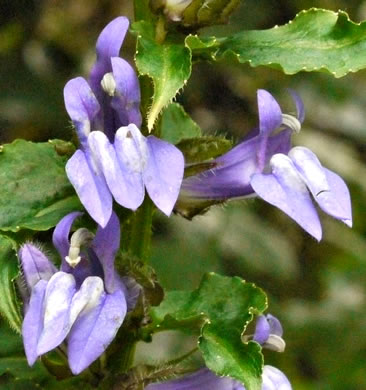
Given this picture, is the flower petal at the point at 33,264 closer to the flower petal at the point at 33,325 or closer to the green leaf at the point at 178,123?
the flower petal at the point at 33,325

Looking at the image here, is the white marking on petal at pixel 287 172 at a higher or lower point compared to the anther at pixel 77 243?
higher

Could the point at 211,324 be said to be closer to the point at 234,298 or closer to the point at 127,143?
the point at 234,298

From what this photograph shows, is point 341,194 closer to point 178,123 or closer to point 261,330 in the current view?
point 261,330

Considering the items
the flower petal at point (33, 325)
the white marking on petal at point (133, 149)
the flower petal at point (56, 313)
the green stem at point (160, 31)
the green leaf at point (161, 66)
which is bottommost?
the flower petal at point (33, 325)

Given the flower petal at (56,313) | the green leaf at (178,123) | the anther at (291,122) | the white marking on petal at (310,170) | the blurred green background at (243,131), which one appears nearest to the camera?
the flower petal at (56,313)

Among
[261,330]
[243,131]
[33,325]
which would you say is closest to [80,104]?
[33,325]

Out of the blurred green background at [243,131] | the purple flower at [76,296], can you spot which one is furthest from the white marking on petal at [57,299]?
the blurred green background at [243,131]

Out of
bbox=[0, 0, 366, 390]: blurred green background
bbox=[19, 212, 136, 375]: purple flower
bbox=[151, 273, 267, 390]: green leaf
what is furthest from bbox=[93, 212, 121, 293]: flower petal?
bbox=[0, 0, 366, 390]: blurred green background
